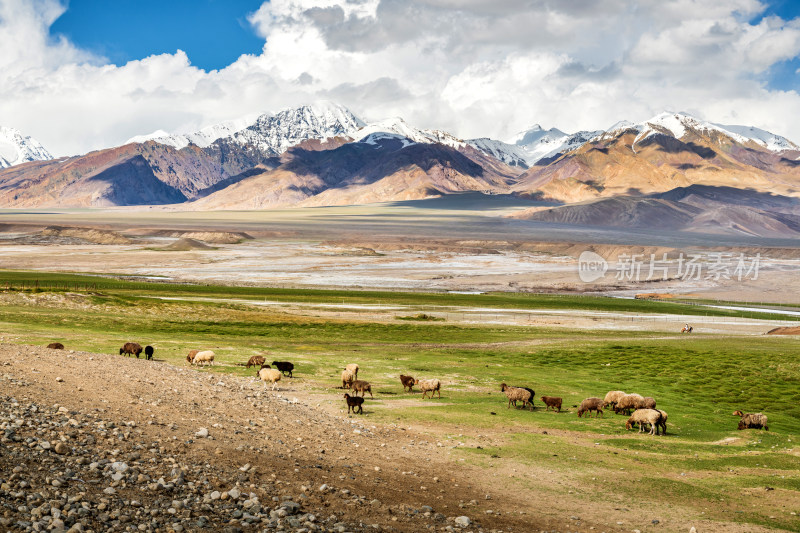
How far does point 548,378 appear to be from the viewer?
35719 mm

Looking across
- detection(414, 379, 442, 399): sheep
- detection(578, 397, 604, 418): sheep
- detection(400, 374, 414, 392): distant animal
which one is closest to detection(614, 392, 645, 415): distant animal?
detection(578, 397, 604, 418): sheep

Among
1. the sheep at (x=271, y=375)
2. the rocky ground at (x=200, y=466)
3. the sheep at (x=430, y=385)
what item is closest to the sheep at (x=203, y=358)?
the sheep at (x=271, y=375)

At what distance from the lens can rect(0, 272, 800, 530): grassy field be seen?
17.4 m

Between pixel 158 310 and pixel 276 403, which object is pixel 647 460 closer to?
pixel 276 403

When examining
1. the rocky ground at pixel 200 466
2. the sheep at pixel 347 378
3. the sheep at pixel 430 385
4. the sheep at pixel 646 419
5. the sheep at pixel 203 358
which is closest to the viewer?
the rocky ground at pixel 200 466

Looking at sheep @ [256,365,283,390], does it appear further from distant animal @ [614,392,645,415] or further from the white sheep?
distant animal @ [614,392,645,415]

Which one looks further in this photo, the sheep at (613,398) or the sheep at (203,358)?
the sheep at (203,358)

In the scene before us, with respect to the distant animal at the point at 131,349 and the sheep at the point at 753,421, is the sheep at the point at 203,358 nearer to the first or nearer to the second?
the distant animal at the point at 131,349

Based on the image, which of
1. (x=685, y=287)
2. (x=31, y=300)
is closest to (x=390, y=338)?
(x=31, y=300)

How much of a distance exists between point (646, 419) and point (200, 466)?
50.8 feet

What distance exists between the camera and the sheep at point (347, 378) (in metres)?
27.7

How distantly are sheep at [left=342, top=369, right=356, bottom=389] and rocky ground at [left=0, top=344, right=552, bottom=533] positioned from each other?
6564mm

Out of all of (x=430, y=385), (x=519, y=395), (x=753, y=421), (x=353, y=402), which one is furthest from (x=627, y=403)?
(x=353, y=402)

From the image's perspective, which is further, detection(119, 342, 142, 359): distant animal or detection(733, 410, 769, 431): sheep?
detection(119, 342, 142, 359): distant animal
